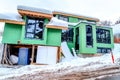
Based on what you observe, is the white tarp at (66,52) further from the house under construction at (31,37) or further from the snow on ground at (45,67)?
the snow on ground at (45,67)

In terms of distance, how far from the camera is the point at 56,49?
51.5 feet

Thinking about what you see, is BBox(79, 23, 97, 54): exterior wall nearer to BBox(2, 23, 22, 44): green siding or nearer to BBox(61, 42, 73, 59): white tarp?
BBox(61, 42, 73, 59): white tarp

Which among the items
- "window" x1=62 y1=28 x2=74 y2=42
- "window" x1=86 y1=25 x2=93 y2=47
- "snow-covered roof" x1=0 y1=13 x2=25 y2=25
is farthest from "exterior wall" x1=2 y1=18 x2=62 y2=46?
"window" x1=86 y1=25 x2=93 y2=47

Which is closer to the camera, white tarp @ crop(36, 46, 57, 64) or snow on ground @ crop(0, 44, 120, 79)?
snow on ground @ crop(0, 44, 120, 79)

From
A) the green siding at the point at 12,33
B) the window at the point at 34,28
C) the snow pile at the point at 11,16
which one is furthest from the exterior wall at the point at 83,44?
the snow pile at the point at 11,16

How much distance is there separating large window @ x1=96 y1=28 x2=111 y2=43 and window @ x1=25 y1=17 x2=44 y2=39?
31.0 ft

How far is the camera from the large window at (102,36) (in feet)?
74.6

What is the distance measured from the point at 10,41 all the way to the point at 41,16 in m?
3.88

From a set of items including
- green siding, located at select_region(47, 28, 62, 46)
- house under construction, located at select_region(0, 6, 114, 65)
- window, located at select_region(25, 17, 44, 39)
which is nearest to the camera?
house under construction, located at select_region(0, 6, 114, 65)

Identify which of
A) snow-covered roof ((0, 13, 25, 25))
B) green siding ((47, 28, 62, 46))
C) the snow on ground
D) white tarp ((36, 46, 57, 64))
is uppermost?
snow-covered roof ((0, 13, 25, 25))

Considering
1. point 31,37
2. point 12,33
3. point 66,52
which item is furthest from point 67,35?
point 12,33

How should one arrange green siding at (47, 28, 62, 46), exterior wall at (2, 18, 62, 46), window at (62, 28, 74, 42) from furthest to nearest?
window at (62, 28, 74, 42) < green siding at (47, 28, 62, 46) < exterior wall at (2, 18, 62, 46)

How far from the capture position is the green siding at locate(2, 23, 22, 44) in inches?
615

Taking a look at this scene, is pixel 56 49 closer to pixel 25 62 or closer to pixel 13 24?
pixel 25 62
